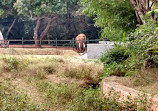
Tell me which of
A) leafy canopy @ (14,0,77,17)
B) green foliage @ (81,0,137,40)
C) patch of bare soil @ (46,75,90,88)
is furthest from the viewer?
leafy canopy @ (14,0,77,17)

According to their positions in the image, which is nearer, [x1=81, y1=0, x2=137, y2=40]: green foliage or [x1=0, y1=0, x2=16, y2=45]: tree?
[x1=81, y1=0, x2=137, y2=40]: green foliage

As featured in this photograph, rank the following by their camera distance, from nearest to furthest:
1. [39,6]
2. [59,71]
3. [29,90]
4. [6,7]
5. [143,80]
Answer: [143,80], [29,90], [59,71], [39,6], [6,7]

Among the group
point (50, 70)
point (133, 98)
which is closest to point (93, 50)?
point (50, 70)

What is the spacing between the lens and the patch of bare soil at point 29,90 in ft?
13.6

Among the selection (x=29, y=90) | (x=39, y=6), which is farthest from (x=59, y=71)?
(x=39, y=6)

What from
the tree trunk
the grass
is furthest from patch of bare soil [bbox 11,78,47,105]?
the tree trunk

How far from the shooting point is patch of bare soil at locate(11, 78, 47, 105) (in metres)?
4.13

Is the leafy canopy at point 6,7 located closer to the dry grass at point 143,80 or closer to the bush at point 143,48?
the bush at point 143,48

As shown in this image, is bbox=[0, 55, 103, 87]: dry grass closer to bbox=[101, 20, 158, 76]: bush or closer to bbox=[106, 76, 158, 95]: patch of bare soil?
bbox=[101, 20, 158, 76]: bush

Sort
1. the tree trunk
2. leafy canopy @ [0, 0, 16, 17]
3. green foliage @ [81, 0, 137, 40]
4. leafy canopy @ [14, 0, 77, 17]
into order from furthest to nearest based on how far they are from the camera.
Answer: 1. leafy canopy @ [0, 0, 16, 17]
2. leafy canopy @ [14, 0, 77, 17]
3. green foliage @ [81, 0, 137, 40]
4. the tree trunk

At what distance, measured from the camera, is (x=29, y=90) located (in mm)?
4871

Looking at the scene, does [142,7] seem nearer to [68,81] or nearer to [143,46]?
[143,46]

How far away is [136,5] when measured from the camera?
531 cm

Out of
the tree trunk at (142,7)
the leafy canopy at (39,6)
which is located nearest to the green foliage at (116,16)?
the tree trunk at (142,7)
